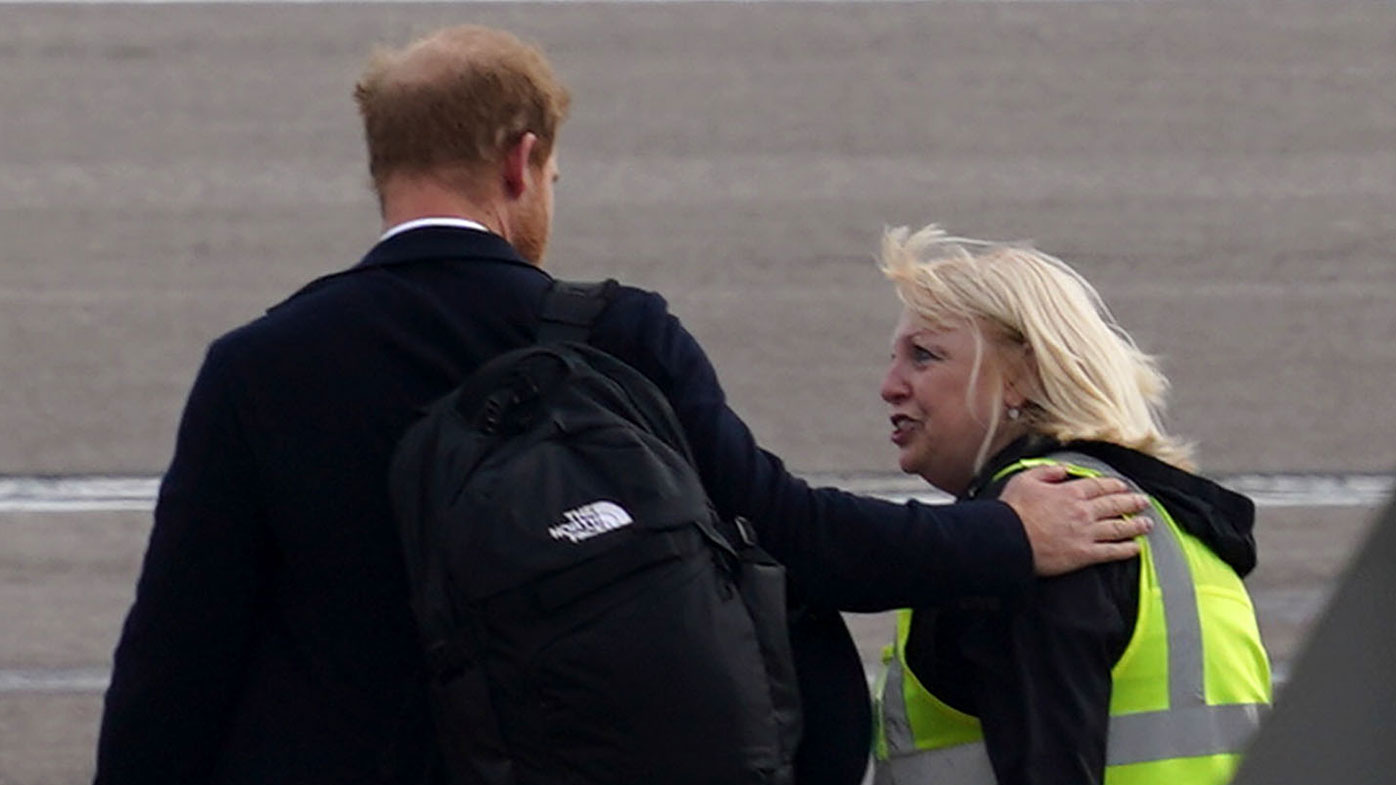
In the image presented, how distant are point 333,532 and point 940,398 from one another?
2.56 feet

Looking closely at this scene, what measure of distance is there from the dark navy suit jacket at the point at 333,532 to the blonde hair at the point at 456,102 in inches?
3.4

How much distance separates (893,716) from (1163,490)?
39 cm

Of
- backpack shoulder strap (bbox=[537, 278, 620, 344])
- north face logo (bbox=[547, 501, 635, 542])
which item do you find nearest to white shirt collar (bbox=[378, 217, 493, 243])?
backpack shoulder strap (bbox=[537, 278, 620, 344])

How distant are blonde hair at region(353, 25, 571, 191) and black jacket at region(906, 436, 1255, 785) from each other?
2.21 ft

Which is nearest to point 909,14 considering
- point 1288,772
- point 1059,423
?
point 1059,423

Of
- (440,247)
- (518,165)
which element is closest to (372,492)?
(440,247)

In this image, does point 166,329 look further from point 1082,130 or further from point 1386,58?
point 1386,58

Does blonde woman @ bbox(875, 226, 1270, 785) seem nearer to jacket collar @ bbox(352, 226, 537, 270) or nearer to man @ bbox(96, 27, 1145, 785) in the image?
man @ bbox(96, 27, 1145, 785)

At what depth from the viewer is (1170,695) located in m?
2.54

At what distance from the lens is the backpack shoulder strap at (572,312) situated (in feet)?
7.89

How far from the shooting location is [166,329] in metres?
7.46

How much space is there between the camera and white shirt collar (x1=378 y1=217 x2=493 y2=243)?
248 centimetres

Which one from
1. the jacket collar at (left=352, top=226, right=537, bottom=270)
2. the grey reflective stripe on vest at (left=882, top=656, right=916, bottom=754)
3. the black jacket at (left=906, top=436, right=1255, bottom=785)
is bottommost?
the grey reflective stripe on vest at (left=882, top=656, right=916, bottom=754)

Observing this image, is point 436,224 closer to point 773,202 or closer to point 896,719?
point 896,719
